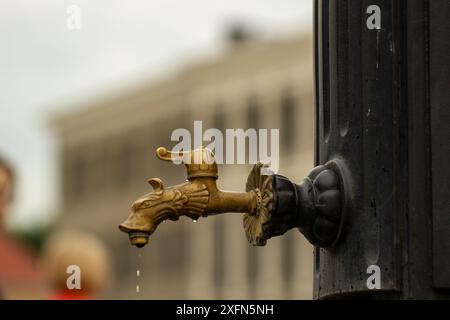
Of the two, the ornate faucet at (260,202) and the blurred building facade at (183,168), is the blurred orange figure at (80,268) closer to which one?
the ornate faucet at (260,202)

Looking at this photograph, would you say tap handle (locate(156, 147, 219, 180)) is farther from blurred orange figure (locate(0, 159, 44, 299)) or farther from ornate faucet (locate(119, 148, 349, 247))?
blurred orange figure (locate(0, 159, 44, 299))

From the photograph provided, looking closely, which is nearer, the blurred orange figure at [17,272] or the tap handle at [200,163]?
the tap handle at [200,163]

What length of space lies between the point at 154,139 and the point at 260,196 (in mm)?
40506

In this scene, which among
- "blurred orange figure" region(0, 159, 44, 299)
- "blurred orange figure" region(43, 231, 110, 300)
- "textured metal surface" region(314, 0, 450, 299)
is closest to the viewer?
"textured metal surface" region(314, 0, 450, 299)

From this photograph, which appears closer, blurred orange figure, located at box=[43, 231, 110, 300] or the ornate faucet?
the ornate faucet

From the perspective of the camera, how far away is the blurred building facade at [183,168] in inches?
1491

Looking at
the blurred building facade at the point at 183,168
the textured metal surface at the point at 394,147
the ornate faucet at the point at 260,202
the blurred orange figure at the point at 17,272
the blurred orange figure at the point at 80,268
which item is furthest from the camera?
the blurred building facade at the point at 183,168

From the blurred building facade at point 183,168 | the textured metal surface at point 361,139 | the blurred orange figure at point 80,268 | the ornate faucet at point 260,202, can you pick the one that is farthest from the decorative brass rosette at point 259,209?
the blurred building facade at point 183,168

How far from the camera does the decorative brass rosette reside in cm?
355

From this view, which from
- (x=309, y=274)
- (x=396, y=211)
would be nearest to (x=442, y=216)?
(x=396, y=211)

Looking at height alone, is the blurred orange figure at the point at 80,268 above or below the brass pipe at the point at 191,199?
below

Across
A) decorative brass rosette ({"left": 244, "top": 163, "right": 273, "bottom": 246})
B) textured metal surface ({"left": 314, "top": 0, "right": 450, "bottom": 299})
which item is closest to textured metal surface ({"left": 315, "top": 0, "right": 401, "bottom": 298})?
textured metal surface ({"left": 314, "top": 0, "right": 450, "bottom": 299})

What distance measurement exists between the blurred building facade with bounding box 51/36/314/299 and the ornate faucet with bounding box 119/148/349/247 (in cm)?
2968

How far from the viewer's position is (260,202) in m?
3.60
